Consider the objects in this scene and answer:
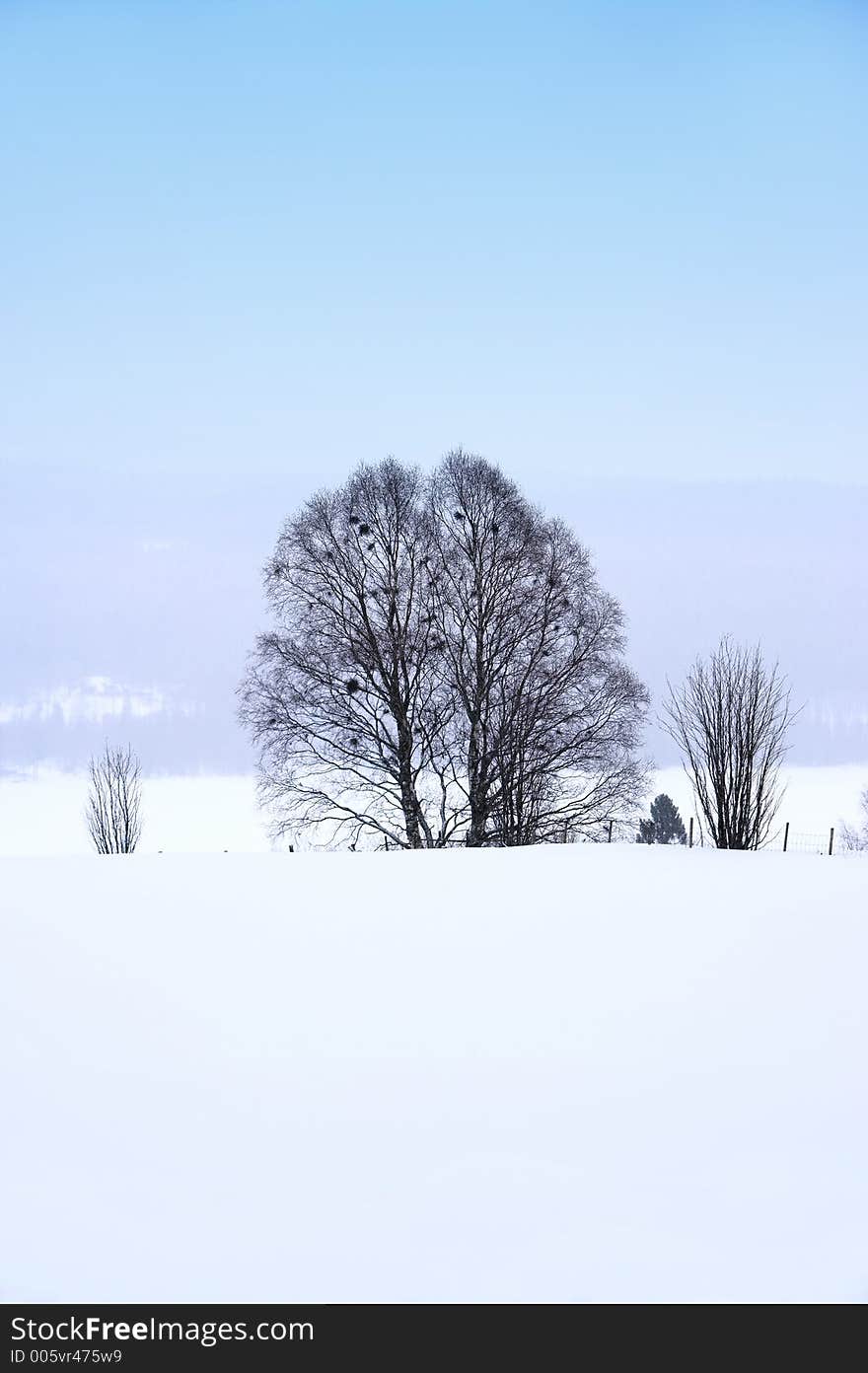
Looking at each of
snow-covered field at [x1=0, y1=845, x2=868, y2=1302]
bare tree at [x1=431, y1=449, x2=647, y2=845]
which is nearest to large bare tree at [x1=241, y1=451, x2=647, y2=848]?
bare tree at [x1=431, y1=449, x2=647, y2=845]

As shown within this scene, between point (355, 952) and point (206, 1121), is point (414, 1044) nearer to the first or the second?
point (206, 1121)

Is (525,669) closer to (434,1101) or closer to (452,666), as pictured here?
(452,666)

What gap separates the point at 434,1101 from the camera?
351 cm

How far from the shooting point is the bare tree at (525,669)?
18594mm

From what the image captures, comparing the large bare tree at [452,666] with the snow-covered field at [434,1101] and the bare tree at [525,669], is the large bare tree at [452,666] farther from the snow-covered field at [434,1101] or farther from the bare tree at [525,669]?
the snow-covered field at [434,1101]

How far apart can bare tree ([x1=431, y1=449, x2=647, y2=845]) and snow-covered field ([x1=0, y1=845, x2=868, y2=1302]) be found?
1194cm

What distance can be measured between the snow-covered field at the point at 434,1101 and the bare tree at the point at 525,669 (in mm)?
11937

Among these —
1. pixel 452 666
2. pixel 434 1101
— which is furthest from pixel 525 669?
pixel 434 1101

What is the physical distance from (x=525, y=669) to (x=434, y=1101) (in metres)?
15.8

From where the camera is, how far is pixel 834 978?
5.03 m

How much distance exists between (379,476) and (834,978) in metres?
15.4

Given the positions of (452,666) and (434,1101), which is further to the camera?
(452,666)

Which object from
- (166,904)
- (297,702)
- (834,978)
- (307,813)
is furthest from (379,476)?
(834,978)
